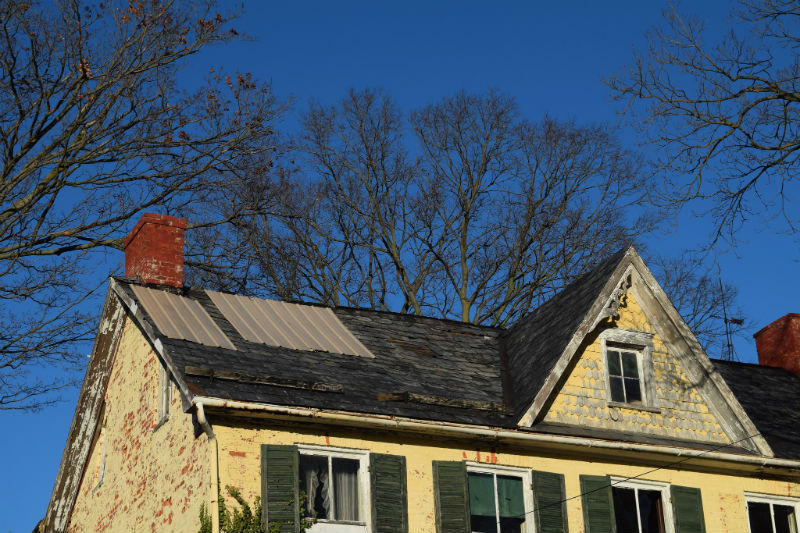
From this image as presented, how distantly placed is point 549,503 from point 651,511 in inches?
74.1

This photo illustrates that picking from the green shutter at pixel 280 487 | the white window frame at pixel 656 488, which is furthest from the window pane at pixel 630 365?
the green shutter at pixel 280 487

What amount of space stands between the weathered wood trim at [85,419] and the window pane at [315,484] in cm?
551

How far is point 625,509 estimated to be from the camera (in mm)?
16938

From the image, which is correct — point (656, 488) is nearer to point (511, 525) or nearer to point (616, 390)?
point (616, 390)

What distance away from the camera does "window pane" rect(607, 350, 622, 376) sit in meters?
18.1

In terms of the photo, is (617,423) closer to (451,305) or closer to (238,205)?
(238,205)

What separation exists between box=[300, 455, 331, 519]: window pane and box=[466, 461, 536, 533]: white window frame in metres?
2.18

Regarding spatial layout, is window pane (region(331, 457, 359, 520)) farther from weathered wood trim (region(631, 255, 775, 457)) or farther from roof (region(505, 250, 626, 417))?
weathered wood trim (region(631, 255, 775, 457))

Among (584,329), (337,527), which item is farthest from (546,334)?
(337,527)

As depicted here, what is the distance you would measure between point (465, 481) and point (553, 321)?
181 inches

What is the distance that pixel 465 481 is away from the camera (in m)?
15.8

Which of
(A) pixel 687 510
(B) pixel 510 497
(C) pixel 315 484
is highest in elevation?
(C) pixel 315 484

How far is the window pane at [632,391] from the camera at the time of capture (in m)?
18.0

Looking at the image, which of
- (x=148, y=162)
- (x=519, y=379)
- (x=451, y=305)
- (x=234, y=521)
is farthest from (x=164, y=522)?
(x=451, y=305)
